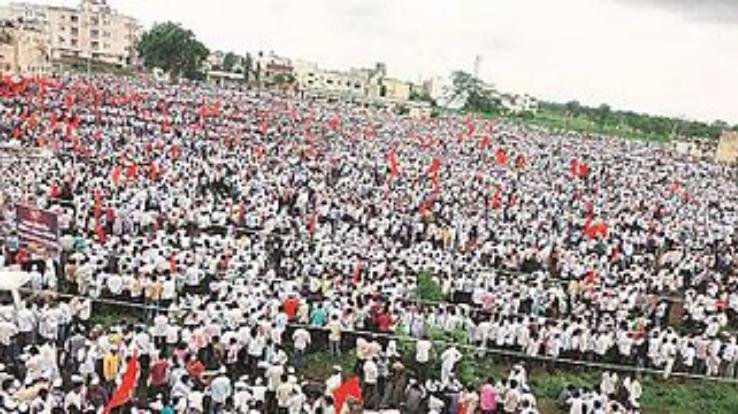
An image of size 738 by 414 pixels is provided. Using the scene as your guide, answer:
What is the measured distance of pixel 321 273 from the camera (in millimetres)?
12703

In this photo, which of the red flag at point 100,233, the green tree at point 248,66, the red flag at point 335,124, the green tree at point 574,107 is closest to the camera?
the red flag at point 100,233

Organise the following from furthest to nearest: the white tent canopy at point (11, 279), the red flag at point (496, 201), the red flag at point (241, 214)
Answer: the red flag at point (496, 201), the red flag at point (241, 214), the white tent canopy at point (11, 279)

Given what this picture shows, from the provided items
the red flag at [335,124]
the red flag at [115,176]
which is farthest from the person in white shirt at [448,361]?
the red flag at [335,124]

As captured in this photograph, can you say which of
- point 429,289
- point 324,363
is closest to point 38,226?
point 324,363

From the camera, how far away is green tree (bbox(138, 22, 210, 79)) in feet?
210

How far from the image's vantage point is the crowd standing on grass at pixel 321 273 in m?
9.05

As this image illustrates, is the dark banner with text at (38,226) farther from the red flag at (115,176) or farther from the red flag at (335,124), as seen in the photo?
A: the red flag at (335,124)

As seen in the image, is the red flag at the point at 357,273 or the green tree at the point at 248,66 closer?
the red flag at the point at 357,273

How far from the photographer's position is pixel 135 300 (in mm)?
11367

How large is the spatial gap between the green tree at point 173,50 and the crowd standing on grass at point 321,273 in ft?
121

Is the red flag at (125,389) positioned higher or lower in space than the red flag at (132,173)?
lower

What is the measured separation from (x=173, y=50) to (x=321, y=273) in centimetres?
5539

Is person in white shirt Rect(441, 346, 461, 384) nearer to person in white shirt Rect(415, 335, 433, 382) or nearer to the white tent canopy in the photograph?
person in white shirt Rect(415, 335, 433, 382)

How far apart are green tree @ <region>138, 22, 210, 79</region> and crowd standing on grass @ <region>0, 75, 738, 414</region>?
121ft
